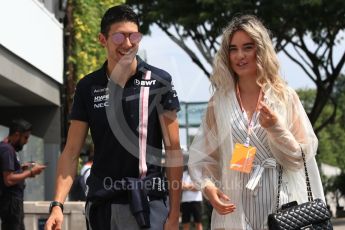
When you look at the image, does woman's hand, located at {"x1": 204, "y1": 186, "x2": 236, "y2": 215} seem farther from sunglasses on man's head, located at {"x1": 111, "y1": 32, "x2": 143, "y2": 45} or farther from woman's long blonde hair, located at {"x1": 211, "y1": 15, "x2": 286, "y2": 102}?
sunglasses on man's head, located at {"x1": 111, "y1": 32, "x2": 143, "y2": 45}

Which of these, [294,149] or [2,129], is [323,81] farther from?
[294,149]

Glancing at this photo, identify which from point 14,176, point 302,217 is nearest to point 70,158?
point 302,217

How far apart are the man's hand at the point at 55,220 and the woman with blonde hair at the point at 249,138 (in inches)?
29.7

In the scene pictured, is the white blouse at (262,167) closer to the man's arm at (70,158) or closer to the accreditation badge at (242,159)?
the accreditation badge at (242,159)

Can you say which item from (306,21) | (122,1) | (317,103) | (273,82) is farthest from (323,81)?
(273,82)

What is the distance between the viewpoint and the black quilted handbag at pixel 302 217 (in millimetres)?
4102

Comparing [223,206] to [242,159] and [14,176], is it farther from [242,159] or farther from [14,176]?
[14,176]

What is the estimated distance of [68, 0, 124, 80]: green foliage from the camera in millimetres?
16188

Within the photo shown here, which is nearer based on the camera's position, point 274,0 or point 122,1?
point 122,1

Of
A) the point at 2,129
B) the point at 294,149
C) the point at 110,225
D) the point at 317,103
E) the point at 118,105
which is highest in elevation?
the point at 317,103

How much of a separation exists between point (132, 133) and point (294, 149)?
0.85m

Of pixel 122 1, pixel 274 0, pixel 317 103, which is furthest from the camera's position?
pixel 317 103

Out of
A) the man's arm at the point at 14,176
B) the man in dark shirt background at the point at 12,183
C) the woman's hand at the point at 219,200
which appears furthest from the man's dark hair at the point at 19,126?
the woman's hand at the point at 219,200

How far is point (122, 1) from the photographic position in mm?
17234
